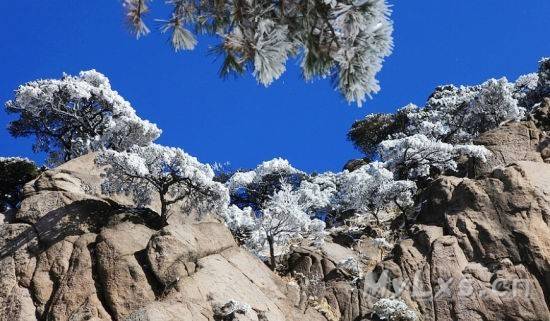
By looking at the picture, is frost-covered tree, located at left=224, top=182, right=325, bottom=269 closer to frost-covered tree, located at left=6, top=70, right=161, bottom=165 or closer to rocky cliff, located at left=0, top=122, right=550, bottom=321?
rocky cliff, located at left=0, top=122, right=550, bottom=321

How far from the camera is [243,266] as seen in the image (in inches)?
832

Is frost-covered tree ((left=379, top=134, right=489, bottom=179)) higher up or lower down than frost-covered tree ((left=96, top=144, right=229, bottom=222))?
higher up

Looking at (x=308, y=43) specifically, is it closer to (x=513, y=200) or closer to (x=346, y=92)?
(x=346, y=92)

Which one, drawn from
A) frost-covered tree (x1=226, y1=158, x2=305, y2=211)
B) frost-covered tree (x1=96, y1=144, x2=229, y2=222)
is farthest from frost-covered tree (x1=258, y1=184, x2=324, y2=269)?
frost-covered tree (x1=226, y1=158, x2=305, y2=211)

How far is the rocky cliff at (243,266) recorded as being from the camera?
61.0 feet

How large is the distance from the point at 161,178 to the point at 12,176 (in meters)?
16.4

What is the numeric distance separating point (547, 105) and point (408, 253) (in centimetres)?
1634

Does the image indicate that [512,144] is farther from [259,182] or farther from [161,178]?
[161,178]

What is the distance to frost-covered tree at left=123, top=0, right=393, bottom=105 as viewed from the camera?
7.64 meters

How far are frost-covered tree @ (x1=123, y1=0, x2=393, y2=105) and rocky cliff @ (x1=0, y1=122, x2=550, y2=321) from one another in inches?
434

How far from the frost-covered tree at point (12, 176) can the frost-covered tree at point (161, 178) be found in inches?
563

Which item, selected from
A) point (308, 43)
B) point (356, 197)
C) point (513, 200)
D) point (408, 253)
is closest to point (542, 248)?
point (513, 200)

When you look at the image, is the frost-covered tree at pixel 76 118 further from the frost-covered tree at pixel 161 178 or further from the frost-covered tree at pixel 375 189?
the frost-covered tree at pixel 375 189

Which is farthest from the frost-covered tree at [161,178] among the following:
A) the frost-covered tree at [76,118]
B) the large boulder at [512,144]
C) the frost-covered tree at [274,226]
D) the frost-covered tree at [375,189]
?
the large boulder at [512,144]
